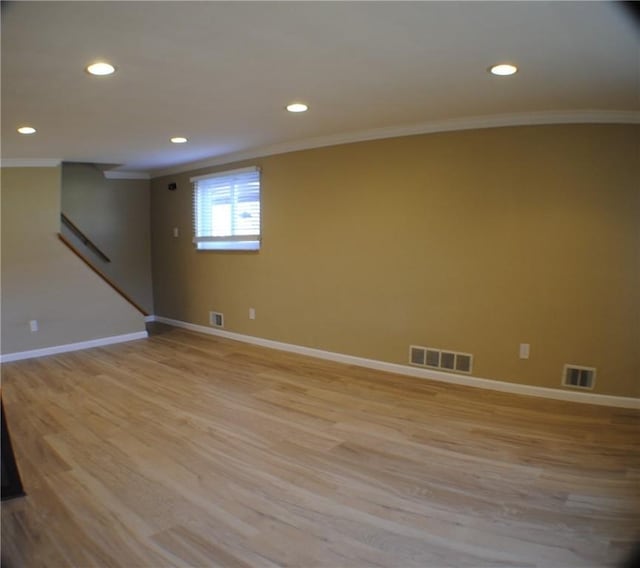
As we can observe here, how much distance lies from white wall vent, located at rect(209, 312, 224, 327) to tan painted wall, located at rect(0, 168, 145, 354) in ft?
4.46

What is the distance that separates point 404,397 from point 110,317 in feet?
12.9

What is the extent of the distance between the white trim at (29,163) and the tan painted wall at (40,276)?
0.04 metres

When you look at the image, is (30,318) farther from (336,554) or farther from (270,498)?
(336,554)

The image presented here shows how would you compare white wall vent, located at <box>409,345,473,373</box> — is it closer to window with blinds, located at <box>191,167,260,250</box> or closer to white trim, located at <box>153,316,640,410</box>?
white trim, located at <box>153,316,640,410</box>

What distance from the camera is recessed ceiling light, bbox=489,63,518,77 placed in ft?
7.65

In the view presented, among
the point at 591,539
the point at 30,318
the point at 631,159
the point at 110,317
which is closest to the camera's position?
the point at 591,539

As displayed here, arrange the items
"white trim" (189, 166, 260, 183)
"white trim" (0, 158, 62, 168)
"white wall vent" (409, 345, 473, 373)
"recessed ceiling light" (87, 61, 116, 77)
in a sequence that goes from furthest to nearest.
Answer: "white trim" (189, 166, 260, 183) → "white trim" (0, 158, 62, 168) → "white wall vent" (409, 345, 473, 373) → "recessed ceiling light" (87, 61, 116, 77)

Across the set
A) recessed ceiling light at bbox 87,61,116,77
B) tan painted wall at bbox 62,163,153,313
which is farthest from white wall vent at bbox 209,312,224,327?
recessed ceiling light at bbox 87,61,116,77

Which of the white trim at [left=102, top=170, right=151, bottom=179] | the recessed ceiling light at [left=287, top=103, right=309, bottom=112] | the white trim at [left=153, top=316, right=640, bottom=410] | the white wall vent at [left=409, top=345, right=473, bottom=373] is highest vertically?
the white trim at [left=102, top=170, right=151, bottom=179]

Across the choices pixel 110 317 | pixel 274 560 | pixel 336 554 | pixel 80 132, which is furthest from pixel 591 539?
pixel 110 317

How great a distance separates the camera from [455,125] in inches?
143

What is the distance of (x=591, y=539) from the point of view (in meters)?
1.90

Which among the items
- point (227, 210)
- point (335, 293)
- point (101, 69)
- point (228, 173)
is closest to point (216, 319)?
point (227, 210)

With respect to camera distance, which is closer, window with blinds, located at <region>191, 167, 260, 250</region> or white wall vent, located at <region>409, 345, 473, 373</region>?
white wall vent, located at <region>409, 345, 473, 373</region>
